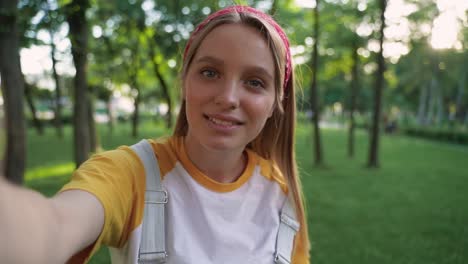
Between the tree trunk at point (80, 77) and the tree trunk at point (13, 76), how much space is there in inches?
33.4

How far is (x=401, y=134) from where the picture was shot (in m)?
34.6

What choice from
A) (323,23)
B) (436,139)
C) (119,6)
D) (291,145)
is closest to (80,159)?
(119,6)

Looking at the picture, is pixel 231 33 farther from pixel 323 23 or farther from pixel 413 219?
pixel 323 23

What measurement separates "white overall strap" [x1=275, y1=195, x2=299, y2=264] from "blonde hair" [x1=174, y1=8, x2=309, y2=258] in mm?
64

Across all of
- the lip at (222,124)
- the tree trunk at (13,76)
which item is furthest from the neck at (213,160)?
the tree trunk at (13,76)

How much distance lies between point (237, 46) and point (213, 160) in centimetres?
50

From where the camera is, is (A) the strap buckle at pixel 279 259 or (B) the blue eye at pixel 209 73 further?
(A) the strap buckle at pixel 279 259

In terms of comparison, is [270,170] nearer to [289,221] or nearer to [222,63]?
[289,221]

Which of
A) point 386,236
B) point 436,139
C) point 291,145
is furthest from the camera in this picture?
point 436,139

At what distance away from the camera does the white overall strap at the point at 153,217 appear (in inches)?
52.0

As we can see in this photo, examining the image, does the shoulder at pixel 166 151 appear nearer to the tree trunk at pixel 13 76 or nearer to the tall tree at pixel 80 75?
the tall tree at pixel 80 75

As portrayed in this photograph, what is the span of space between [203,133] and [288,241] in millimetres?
644

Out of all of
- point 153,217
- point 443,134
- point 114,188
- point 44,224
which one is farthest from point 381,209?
point 443,134

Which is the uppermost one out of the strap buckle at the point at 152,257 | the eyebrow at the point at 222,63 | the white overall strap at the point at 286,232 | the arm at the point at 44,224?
the eyebrow at the point at 222,63
